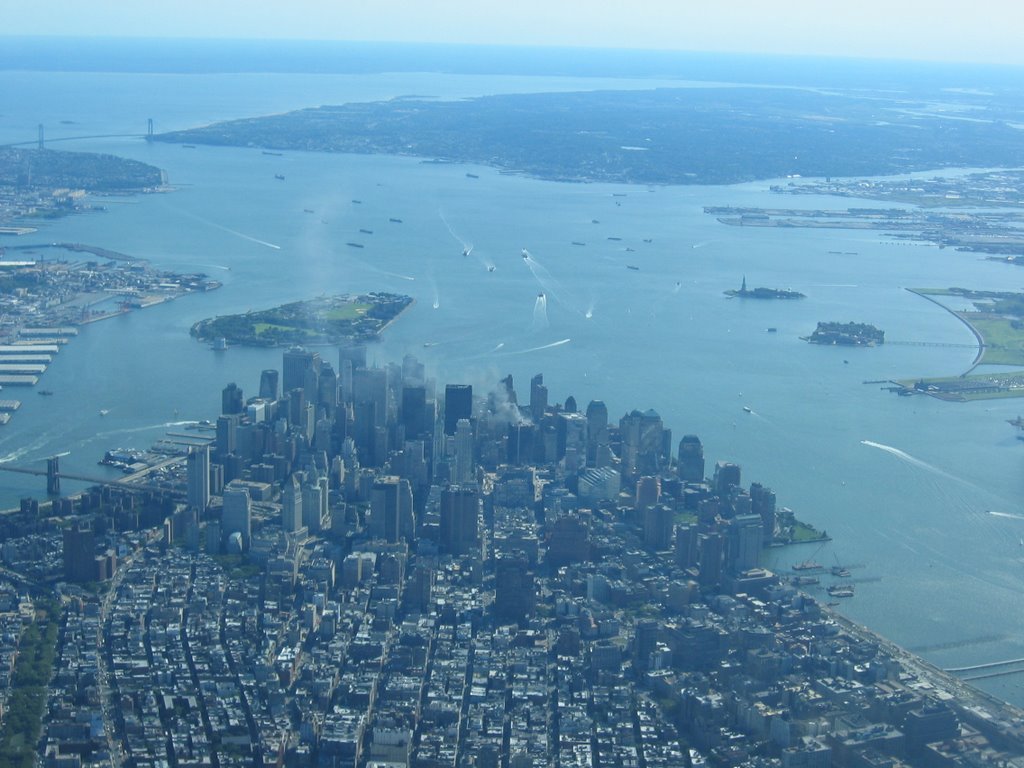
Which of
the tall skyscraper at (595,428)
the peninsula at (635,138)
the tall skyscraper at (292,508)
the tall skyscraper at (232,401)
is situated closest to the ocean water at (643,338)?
the tall skyscraper at (232,401)

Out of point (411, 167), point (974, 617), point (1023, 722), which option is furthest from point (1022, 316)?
point (411, 167)

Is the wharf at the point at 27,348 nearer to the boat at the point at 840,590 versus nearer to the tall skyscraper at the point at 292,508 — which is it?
the tall skyscraper at the point at 292,508

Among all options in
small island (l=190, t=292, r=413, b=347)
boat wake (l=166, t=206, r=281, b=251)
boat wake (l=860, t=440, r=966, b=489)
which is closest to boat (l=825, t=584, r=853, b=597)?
boat wake (l=860, t=440, r=966, b=489)

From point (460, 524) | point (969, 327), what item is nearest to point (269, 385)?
point (460, 524)

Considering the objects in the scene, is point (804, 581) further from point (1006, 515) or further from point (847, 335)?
point (847, 335)

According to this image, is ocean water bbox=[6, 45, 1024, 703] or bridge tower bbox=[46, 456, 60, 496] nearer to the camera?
ocean water bbox=[6, 45, 1024, 703]

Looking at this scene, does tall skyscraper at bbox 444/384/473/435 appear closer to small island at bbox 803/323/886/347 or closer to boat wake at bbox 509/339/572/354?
boat wake at bbox 509/339/572/354
